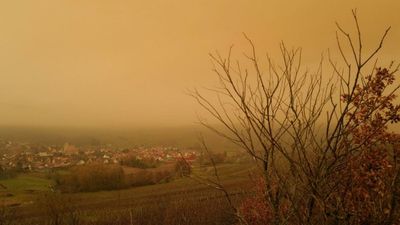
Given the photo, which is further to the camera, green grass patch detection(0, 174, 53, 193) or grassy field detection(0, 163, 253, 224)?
green grass patch detection(0, 174, 53, 193)

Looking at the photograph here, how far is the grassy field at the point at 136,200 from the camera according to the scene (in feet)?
153

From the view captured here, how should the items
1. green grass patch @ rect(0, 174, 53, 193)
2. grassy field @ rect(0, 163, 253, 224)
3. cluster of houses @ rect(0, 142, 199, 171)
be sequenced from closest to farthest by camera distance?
grassy field @ rect(0, 163, 253, 224), green grass patch @ rect(0, 174, 53, 193), cluster of houses @ rect(0, 142, 199, 171)

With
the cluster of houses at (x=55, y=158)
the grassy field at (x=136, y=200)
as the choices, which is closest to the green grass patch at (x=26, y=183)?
the grassy field at (x=136, y=200)

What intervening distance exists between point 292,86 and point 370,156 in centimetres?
331

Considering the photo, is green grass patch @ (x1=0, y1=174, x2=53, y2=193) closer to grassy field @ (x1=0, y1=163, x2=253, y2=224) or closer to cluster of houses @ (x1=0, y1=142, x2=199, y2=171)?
grassy field @ (x1=0, y1=163, x2=253, y2=224)

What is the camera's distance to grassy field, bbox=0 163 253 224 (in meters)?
46.8

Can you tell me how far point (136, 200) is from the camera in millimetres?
60562

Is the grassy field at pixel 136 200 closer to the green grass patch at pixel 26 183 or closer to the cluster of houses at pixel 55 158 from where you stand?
the green grass patch at pixel 26 183

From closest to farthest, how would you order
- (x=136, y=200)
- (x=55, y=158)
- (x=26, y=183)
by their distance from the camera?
(x=136, y=200)
(x=26, y=183)
(x=55, y=158)

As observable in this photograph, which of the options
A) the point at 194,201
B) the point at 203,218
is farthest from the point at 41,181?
the point at 203,218

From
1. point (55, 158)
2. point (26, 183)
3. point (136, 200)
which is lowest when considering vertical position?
point (136, 200)

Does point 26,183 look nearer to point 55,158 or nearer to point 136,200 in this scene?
point 136,200

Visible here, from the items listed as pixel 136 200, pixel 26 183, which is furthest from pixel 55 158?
pixel 136 200

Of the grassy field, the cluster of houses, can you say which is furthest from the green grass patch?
the cluster of houses
